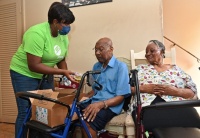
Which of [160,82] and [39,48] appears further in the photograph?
[160,82]

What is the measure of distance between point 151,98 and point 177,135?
510 millimetres

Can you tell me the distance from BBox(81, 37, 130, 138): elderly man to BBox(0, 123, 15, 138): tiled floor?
53.5 inches

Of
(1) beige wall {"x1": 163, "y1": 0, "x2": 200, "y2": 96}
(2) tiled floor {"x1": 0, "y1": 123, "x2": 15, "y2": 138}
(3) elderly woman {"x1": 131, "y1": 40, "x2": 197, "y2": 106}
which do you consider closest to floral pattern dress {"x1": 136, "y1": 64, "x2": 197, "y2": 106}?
(3) elderly woman {"x1": 131, "y1": 40, "x2": 197, "y2": 106}

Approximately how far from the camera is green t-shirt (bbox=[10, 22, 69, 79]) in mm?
1515

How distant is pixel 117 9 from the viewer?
2.20m

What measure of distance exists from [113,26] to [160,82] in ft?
2.99

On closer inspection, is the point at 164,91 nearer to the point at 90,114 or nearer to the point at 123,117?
the point at 123,117

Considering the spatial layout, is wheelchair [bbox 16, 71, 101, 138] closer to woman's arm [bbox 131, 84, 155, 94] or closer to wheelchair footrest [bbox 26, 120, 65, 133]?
wheelchair footrest [bbox 26, 120, 65, 133]

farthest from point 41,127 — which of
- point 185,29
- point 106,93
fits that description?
point 185,29

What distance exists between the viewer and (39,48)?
1519 mm

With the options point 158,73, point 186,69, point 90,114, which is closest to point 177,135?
point 90,114

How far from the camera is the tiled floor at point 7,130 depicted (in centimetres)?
234

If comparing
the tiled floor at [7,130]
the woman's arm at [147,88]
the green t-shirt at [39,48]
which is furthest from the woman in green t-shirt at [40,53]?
the tiled floor at [7,130]

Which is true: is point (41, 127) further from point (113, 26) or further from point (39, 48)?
point (113, 26)
